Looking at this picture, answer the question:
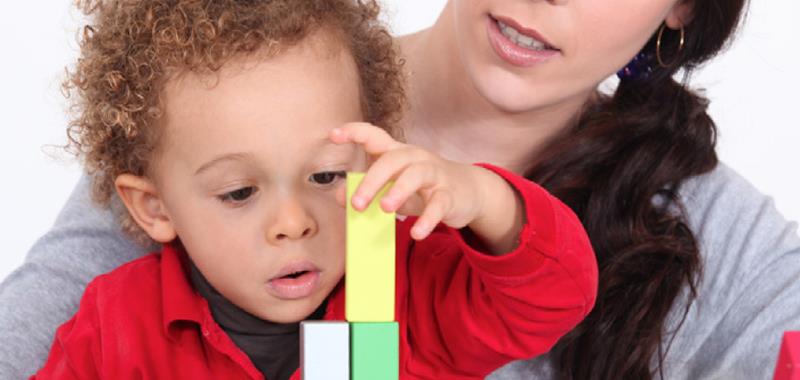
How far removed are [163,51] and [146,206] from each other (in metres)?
0.23

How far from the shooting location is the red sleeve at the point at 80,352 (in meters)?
1.55

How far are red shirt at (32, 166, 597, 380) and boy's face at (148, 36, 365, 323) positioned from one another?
0.09 m

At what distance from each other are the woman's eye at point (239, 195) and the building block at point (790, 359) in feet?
1.95

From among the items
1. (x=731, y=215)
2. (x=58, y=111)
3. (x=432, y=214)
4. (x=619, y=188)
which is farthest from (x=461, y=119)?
(x=58, y=111)

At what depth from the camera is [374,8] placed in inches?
64.6

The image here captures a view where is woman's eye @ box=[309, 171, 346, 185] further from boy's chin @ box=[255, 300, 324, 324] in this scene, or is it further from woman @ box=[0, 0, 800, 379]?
woman @ box=[0, 0, 800, 379]

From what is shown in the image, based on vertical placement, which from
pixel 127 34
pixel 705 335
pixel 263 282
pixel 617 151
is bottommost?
pixel 705 335

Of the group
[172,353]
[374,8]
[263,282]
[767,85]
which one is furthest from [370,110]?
[767,85]

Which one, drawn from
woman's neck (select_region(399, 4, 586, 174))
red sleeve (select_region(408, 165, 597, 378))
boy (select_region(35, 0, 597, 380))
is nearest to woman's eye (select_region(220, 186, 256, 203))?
boy (select_region(35, 0, 597, 380))

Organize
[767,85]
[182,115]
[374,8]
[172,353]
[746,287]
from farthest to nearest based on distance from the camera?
1. [767,85]
2. [746,287]
3. [374,8]
4. [172,353]
5. [182,115]

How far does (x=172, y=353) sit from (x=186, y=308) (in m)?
0.06

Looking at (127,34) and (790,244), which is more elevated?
(127,34)

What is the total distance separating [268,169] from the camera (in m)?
1.37

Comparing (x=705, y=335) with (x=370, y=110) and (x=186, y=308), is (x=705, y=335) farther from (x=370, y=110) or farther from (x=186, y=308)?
(x=186, y=308)
